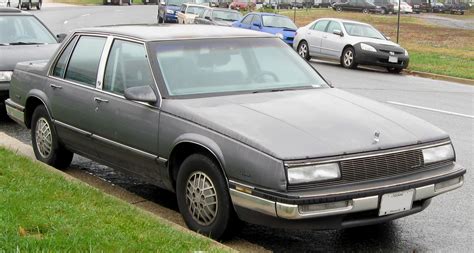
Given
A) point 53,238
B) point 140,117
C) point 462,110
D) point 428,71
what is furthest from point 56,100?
point 428,71

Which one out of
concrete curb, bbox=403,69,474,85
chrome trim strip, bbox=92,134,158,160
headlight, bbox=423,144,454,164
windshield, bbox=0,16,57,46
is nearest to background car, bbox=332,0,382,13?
concrete curb, bbox=403,69,474,85

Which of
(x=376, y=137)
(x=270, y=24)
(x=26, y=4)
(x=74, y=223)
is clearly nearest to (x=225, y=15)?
(x=270, y=24)

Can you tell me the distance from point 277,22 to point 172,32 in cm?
1949

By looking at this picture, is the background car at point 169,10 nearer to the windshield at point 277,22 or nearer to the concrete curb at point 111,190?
the windshield at point 277,22

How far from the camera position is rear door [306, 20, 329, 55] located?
71.8 ft

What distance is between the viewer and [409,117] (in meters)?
5.41

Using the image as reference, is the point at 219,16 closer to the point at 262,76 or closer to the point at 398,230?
the point at 262,76

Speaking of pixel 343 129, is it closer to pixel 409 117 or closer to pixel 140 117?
pixel 409 117

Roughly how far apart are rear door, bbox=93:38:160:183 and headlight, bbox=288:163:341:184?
1.41m

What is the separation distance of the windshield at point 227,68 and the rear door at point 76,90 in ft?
2.98

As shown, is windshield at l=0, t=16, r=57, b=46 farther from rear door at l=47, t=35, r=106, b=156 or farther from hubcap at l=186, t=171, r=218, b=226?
hubcap at l=186, t=171, r=218, b=226

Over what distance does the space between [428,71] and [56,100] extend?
50.3 feet

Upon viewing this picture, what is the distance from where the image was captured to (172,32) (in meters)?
6.15

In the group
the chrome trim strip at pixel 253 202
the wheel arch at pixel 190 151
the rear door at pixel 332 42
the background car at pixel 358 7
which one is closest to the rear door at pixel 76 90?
the wheel arch at pixel 190 151
